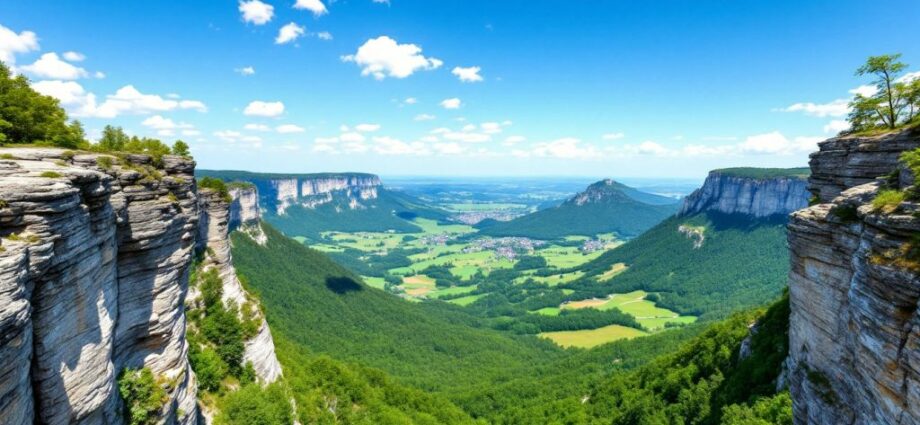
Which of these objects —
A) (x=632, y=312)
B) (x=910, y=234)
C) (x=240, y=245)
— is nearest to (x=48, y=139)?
(x=910, y=234)

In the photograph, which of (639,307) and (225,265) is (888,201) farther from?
(639,307)

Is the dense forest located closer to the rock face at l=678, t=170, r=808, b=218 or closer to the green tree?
the green tree

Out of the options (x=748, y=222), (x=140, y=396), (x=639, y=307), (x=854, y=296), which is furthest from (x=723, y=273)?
(x=140, y=396)

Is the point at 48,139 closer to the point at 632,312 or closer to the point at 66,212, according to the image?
the point at 66,212

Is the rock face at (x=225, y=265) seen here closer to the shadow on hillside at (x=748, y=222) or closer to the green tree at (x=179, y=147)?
the green tree at (x=179, y=147)

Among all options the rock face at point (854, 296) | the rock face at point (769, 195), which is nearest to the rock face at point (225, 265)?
the rock face at point (854, 296)

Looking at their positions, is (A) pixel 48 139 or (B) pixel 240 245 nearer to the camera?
(A) pixel 48 139
